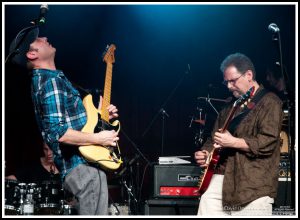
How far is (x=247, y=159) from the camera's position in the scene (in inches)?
158

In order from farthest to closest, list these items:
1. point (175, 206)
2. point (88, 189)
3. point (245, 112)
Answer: point (175, 206) → point (245, 112) → point (88, 189)

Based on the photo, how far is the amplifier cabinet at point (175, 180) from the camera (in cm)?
490

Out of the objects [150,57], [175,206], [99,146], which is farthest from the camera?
[150,57]

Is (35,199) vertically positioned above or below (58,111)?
below

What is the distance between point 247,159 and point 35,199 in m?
3.25

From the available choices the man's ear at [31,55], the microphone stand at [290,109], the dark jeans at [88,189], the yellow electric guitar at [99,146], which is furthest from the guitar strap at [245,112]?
the man's ear at [31,55]

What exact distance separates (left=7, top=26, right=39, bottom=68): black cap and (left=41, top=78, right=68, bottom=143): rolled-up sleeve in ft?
1.48

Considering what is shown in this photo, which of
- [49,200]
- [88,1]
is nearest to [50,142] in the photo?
[88,1]

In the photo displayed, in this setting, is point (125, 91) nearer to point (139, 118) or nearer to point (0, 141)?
point (139, 118)

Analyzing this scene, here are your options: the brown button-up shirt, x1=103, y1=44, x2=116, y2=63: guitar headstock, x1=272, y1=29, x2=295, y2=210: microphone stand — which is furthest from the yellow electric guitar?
x1=272, y1=29, x2=295, y2=210: microphone stand

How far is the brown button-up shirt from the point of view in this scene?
3.94 m

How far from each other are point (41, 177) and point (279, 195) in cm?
373

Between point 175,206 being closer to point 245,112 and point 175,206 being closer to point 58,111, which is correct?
point 245,112

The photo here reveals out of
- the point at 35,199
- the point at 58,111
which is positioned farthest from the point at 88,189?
the point at 35,199
